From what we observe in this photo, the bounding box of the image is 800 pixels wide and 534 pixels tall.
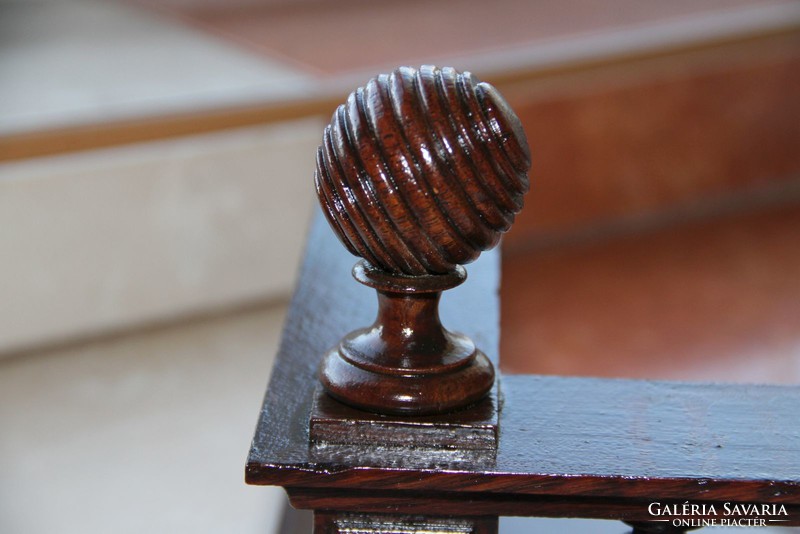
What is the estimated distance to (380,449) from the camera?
695 millimetres

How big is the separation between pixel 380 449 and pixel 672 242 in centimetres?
154

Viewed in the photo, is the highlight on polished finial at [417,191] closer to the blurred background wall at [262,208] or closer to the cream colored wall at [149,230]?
the blurred background wall at [262,208]

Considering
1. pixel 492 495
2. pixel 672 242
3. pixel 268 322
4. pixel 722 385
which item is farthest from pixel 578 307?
pixel 492 495

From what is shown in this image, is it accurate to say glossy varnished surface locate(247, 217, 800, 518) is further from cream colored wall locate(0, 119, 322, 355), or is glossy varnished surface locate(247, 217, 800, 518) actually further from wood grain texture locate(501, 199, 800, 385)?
cream colored wall locate(0, 119, 322, 355)

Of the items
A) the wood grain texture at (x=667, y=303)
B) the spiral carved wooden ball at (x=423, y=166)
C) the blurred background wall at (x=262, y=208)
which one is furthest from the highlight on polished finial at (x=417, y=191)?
the wood grain texture at (x=667, y=303)

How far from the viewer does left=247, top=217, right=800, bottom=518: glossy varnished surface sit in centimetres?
67

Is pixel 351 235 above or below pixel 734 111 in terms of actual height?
below

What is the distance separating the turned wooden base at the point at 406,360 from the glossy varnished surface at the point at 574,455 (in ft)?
0.12

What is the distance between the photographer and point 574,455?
0.70 m

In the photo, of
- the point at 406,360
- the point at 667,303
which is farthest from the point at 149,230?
the point at 406,360

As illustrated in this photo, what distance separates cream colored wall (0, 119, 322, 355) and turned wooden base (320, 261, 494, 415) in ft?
3.80

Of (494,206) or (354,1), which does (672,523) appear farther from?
(354,1)

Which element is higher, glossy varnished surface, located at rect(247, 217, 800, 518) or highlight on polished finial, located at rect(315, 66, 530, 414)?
highlight on polished finial, located at rect(315, 66, 530, 414)

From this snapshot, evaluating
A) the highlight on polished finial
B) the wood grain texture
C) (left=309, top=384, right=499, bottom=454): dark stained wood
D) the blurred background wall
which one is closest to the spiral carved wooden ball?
the highlight on polished finial
